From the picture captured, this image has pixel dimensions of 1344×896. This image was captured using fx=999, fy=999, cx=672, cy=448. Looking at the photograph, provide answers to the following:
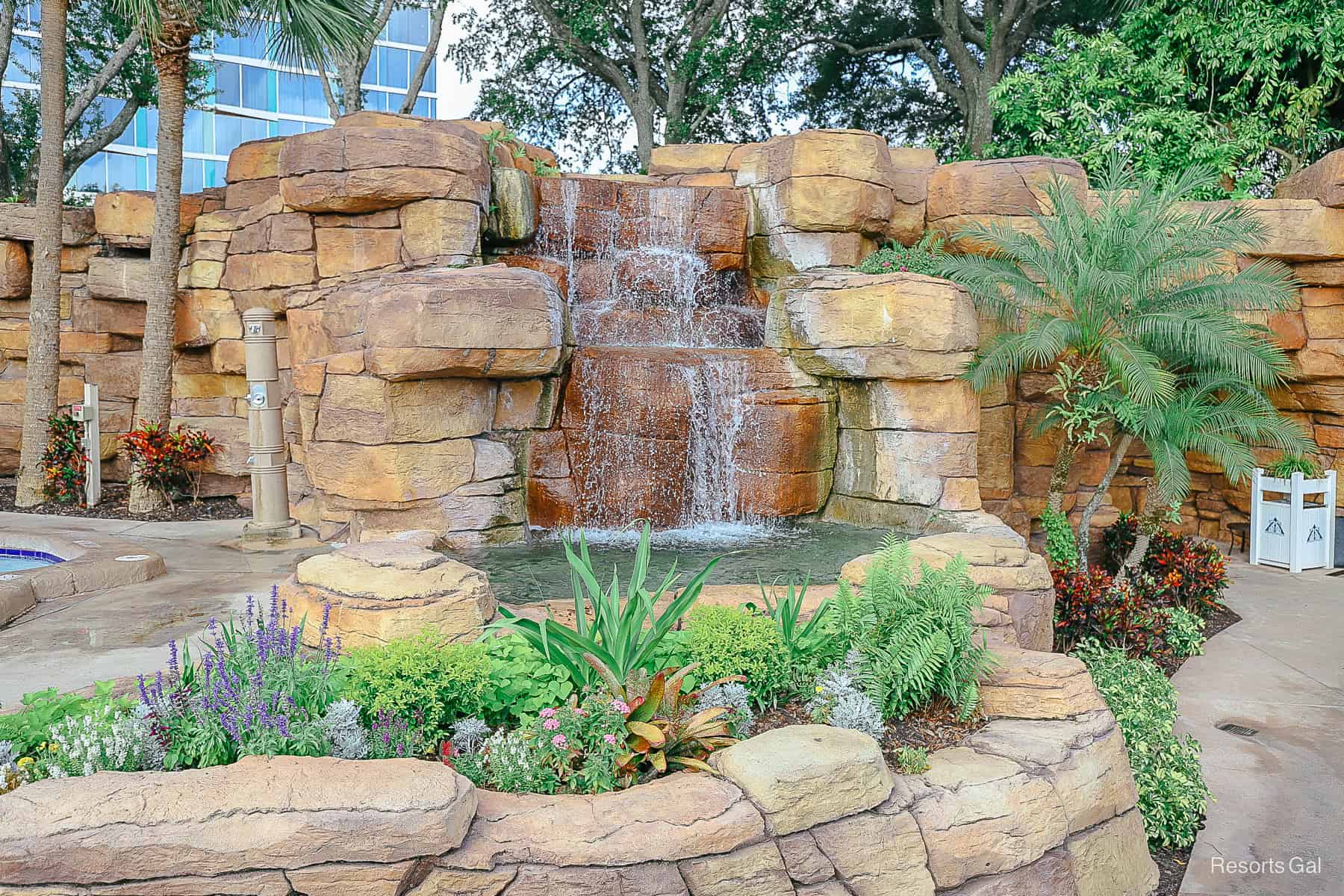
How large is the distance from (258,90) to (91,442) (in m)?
30.6

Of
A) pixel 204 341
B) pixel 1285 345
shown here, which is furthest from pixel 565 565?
pixel 1285 345

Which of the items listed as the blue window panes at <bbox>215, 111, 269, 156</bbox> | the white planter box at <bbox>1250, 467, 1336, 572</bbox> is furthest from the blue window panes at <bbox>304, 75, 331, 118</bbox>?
the white planter box at <bbox>1250, 467, 1336, 572</bbox>

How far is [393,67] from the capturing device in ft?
126

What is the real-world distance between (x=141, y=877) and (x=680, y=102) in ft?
52.3

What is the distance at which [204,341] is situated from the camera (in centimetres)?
1048

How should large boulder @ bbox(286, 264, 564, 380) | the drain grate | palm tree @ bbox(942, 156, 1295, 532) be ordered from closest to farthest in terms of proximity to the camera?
the drain grate < large boulder @ bbox(286, 264, 564, 380) < palm tree @ bbox(942, 156, 1295, 532)

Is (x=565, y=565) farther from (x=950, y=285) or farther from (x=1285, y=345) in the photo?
(x=1285, y=345)

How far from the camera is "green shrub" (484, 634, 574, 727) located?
3.58m

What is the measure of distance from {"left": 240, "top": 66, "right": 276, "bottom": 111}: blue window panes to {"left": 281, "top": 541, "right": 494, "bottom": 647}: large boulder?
3642 centimetres

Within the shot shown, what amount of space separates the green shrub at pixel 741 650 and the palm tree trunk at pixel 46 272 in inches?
348

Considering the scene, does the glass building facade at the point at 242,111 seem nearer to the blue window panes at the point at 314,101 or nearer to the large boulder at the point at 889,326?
the blue window panes at the point at 314,101

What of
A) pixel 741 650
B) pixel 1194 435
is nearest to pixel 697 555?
pixel 741 650

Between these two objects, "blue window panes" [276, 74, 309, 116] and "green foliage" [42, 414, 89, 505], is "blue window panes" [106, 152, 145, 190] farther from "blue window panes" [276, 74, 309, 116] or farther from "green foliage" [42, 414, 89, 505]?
"green foliage" [42, 414, 89, 505]

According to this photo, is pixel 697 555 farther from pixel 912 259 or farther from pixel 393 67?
pixel 393 67
